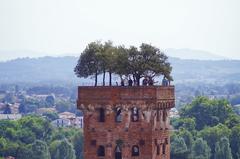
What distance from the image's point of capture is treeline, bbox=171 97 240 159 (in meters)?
139

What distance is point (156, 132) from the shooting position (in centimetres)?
4934

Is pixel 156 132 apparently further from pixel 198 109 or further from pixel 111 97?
pixel 198 109

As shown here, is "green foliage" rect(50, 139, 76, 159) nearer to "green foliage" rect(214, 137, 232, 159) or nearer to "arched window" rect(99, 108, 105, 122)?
"green foliage" rect(214, 137, 232, 159)

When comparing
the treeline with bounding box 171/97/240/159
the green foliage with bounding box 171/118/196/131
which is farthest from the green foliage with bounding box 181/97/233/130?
the green foliage with bounding box 171/118/196/131

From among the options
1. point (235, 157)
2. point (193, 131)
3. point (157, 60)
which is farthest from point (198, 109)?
point (157, 60)

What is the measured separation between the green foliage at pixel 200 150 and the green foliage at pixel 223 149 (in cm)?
119

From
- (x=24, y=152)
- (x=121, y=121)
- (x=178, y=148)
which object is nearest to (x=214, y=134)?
(x=178, y=148)

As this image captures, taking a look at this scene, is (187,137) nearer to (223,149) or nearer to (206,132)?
(206,132)

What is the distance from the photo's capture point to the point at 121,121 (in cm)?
4872

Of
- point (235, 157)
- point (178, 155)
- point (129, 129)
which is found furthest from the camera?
point (235, 157)

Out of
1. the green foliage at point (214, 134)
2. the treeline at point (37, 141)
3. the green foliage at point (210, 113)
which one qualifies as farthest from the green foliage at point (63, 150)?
the green foliage at point (210, 113)

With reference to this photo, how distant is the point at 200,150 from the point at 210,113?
3524 centimetres

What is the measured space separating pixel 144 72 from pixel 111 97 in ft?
8.06

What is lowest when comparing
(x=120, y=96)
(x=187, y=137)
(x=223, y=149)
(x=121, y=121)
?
(x=223, y=149)
